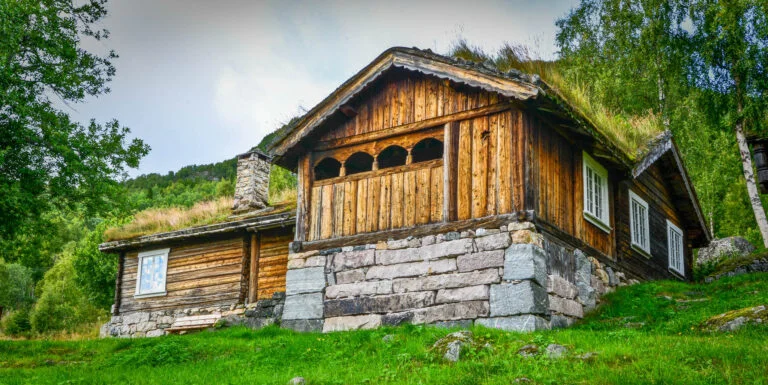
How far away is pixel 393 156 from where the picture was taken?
710 inches

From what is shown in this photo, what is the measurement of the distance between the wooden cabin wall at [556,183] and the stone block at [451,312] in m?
2.06

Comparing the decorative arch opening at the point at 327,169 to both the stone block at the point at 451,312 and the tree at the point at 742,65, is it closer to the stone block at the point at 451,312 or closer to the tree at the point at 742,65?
the stone block at the point at 451,312

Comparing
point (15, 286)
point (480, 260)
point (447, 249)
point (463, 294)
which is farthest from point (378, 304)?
point (15, 286)

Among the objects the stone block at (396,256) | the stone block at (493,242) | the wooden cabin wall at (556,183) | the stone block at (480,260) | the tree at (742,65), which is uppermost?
the tree at (742,65)

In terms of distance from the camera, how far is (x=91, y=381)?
11789 mm

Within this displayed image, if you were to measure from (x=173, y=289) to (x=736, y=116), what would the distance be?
1989 cm

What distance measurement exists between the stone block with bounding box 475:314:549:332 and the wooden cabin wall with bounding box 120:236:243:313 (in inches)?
369

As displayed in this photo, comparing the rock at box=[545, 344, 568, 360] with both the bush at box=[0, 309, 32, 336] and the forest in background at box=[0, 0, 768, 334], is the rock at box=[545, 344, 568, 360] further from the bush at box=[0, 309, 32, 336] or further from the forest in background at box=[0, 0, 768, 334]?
the bush at box=[0, 309, 32, 336]

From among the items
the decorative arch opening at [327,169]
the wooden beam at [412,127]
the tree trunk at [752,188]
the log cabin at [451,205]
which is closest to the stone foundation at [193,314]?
the log cabin at [451,205]

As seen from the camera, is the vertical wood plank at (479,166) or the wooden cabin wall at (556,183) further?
the vertical wood plank at (479,166)

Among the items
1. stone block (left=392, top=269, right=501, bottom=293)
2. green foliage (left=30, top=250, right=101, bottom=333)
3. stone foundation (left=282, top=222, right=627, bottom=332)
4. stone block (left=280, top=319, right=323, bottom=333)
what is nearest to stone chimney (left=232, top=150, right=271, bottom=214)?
stone foundation (left=282, top=222, right=627, bottom=332)

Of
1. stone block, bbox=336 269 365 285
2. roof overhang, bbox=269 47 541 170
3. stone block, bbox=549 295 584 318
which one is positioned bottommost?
stone block, bbox=549 295 584 318

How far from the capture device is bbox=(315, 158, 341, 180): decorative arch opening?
18.0 meters

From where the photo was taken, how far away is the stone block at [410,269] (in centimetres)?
1454
